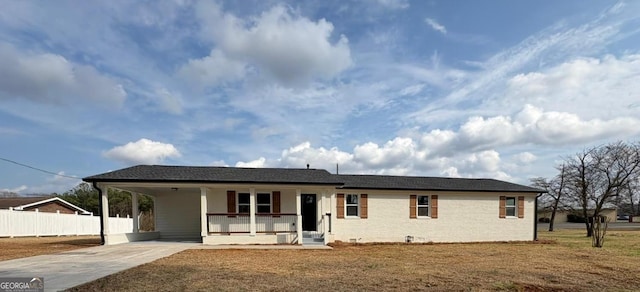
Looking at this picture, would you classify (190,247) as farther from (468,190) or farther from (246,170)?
(468,190)

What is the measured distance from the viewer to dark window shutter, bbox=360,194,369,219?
61.0 feet

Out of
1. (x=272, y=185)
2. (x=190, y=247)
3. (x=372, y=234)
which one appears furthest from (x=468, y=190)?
(x=190, y=247)

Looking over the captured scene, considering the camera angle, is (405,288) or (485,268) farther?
(485,268)

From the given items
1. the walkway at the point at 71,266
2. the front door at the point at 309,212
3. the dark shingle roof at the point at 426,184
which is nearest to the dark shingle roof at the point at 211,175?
the front door at the point at 309,212

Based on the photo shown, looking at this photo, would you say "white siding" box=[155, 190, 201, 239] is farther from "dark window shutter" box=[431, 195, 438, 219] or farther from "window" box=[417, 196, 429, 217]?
"dark window shutter" box=[431, 195, 438, 219]

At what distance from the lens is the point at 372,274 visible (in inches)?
331

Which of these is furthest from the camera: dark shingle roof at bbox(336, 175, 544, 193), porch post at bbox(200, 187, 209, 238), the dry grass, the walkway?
dark shingle roof at bbox(336, 175, 544, 193)

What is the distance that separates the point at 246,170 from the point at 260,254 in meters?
6.27

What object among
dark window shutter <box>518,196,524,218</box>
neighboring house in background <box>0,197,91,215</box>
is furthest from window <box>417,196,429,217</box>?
neighboring house in background <box>0,197,91,215</box>

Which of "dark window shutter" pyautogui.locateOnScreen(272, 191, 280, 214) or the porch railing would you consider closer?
the porch railing

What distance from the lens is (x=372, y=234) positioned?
18.6m

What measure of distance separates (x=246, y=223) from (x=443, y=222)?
9.56 metres

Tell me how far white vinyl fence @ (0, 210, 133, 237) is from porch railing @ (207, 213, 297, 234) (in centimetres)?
Result: 1301

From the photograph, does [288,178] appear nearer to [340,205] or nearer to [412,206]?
[340,205]
